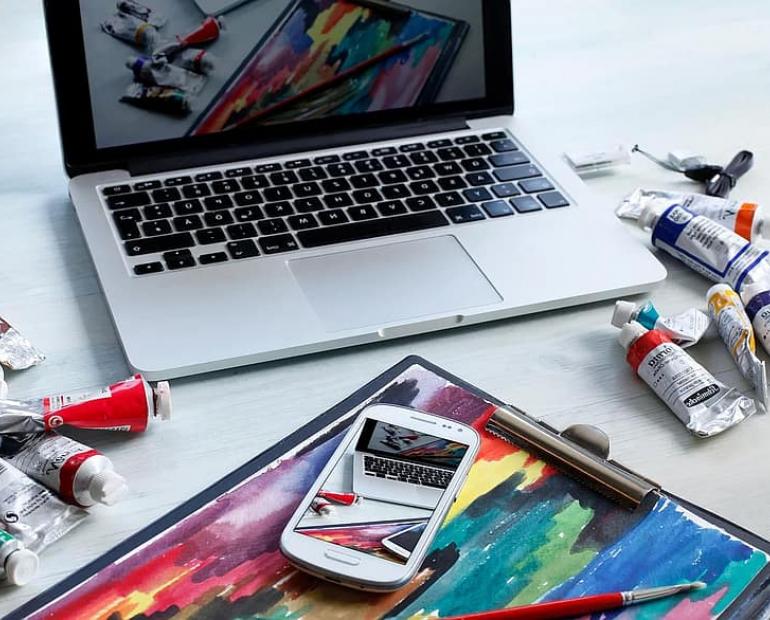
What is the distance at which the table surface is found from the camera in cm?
63

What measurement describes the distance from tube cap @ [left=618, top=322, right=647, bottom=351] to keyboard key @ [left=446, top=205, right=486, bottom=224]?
162 millimetres

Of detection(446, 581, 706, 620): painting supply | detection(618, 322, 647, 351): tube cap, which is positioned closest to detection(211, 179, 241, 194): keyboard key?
detection(618, 322, 647, 351): tube cap

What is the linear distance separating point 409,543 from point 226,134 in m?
0.44

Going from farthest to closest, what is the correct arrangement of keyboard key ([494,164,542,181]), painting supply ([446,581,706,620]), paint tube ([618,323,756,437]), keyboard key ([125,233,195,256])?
keyboard key ([494,164,542,181])
keyboard key ([125,233,195,256])
paint tube ([618,323,756,437])
painting supply ([446,581,706,620])

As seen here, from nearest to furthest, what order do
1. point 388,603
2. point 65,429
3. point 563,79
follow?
point 388,603 → point 65,429 → point 563,79

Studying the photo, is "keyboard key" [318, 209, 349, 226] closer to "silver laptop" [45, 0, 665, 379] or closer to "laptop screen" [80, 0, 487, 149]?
"silver laptop" [45, 0, 665, 379]

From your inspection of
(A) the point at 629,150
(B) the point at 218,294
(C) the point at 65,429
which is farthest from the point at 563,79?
(C) the point at 65,429

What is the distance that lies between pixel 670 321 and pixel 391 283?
0.19m

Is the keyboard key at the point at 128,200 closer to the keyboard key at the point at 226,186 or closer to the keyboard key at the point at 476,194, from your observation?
the keyboard key at the point at 226,186

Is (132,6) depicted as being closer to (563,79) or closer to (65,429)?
(65,429)

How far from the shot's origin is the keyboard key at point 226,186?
2.77ft

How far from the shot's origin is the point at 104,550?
0.57 meters

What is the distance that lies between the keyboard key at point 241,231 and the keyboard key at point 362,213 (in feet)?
0.25

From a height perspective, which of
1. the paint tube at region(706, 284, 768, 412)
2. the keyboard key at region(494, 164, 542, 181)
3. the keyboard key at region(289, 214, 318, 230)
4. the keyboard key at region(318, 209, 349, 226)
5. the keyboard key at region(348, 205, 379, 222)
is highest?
the paint tube at region(706, 284, 768, 412)
